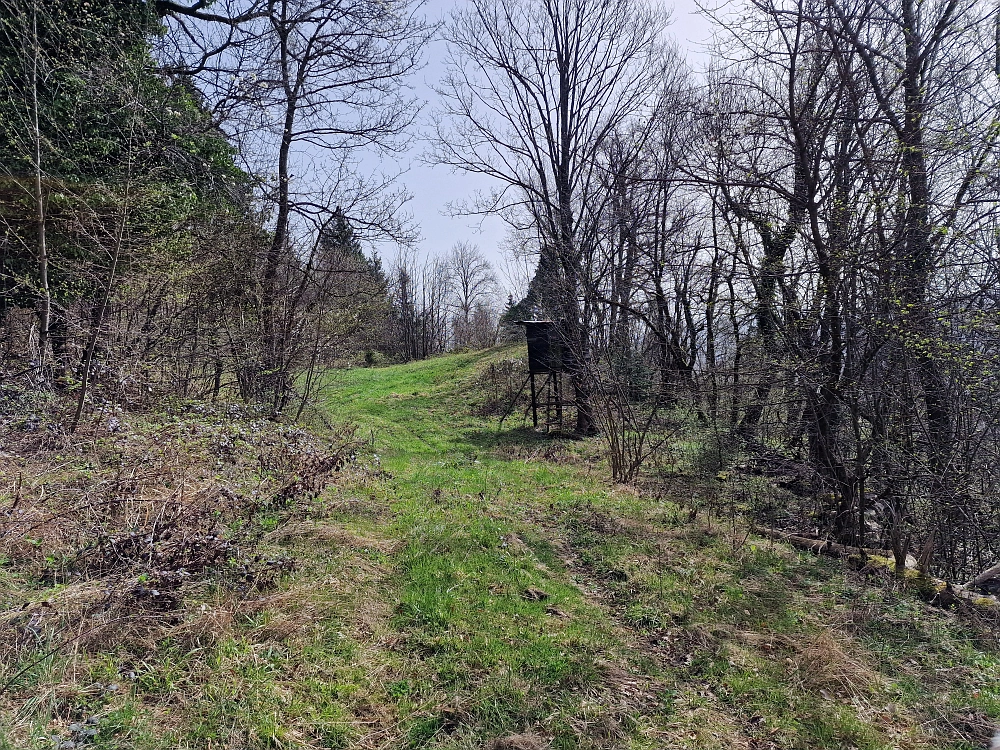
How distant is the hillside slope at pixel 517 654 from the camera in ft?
8.42

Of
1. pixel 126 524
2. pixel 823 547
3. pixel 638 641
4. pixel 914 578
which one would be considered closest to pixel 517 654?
pixel 638 641

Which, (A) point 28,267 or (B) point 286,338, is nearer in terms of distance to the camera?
(A) point 28,267

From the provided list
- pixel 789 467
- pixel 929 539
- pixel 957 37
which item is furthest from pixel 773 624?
pixel 957 37

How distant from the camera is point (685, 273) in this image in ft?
24.9

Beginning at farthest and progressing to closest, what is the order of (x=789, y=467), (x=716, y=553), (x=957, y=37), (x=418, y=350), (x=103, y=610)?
(x=418, y=350) < (x=789, y=467) < (x=957, y=37) < (x=716, y=553) < (x=103, y=610)

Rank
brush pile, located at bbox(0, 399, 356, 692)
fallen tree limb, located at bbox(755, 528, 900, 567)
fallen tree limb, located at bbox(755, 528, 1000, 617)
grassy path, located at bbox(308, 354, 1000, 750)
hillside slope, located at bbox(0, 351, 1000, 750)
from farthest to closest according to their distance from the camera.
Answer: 1. fallen tree limb, located at bbox(755, 528, 900, 567)
2. fallen tree limb, located at bbox(755, 528, 1000, 617)
3. brush pile, located at bbox(0, 399, 356, 692)
4. grassy path, located at bbox(308, 354, 1000, 750)
5. hillside slope, located at bbox(0, 351, 1000, 750)

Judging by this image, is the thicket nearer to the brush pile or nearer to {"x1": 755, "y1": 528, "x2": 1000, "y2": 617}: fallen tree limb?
{"x1": 755, "y1": 528, "x2": 1000, "y2": 617}: fallen tree limb

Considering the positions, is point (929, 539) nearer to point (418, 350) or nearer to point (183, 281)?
point (183, 281)

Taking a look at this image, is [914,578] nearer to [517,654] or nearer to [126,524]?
[517,654]

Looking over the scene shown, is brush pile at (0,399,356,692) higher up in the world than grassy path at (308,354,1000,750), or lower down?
higher up

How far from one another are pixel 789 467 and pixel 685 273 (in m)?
3.13

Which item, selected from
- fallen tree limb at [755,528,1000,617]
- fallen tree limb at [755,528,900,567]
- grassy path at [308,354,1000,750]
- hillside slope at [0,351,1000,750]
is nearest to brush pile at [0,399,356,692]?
hillside slope at [0,351,1000,750]

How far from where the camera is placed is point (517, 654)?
3291 mm

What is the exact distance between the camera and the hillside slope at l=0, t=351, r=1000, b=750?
101 inches
